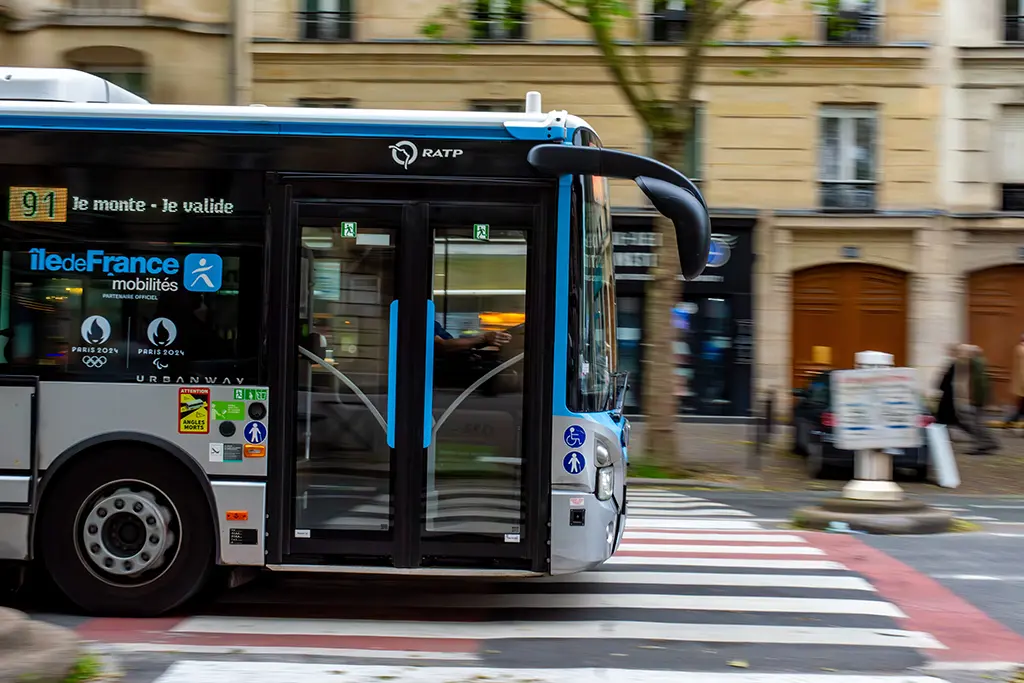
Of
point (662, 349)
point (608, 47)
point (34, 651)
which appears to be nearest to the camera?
point (34, 651)

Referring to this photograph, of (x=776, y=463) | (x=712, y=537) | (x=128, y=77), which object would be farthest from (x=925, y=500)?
(x=128, y=77)

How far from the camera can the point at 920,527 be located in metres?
10.5

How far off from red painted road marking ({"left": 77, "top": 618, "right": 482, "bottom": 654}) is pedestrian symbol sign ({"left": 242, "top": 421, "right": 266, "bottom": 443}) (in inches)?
41.8

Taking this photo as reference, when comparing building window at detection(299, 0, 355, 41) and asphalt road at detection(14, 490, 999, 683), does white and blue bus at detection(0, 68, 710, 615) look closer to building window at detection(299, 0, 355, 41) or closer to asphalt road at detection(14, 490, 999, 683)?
asphalt road at detection(14, 490, 999, 683)

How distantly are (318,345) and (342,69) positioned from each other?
16.7 metres

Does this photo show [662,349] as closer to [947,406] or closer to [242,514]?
[947,406]

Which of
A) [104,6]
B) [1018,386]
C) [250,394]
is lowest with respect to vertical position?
[1018,386]

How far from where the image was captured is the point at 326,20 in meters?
22.3

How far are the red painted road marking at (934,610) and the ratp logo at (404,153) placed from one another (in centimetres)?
391

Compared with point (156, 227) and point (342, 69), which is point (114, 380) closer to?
point (156, 227)

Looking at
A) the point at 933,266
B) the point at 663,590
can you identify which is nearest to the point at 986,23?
the point at 933,266

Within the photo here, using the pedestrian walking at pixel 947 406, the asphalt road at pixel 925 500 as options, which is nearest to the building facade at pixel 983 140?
the pedestrian walking at pixel 947 406

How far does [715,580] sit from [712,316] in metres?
14.5

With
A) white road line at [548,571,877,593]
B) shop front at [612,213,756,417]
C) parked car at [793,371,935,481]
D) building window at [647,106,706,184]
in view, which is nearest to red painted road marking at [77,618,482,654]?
white road line at [548,571,877,593]
